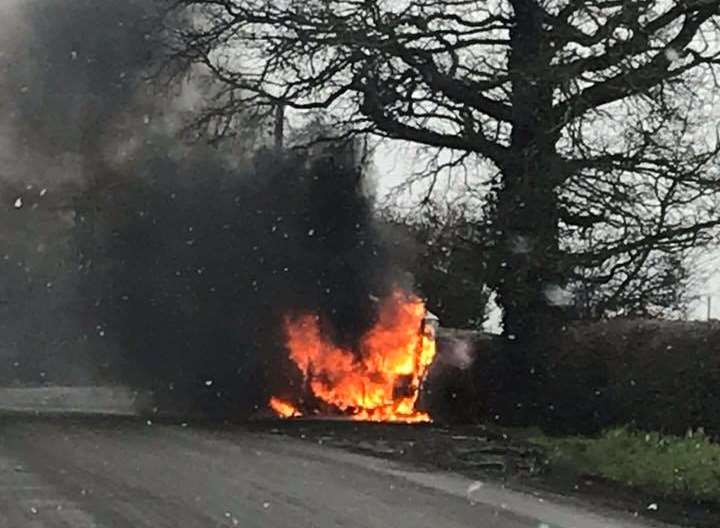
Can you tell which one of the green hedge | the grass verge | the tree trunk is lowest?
the grass verge

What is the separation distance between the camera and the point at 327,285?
1206 inches

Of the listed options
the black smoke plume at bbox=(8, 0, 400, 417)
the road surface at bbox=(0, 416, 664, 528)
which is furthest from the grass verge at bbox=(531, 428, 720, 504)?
the black smoke plume at bbox=(8, 0, 400, 417)

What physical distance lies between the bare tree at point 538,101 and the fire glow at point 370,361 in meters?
4.74

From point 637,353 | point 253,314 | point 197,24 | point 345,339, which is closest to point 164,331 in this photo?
point 253,314

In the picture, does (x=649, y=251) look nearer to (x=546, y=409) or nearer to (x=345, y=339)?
(x=546, y=409)

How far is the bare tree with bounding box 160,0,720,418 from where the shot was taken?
74.4ft

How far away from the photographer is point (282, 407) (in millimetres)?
30016

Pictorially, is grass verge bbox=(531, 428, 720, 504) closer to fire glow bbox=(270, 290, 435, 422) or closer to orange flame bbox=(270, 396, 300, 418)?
fire glow bbox=(270, 290, 435, 422)

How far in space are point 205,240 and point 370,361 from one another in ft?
15.0

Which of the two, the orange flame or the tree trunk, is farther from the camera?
the orange flame

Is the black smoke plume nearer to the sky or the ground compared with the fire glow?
nearer to the sky

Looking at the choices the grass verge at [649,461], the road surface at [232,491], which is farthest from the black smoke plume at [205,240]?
the grass verge at [649,461]

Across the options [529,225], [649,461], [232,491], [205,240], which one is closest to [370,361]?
[205,240]

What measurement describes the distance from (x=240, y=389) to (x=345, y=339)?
2619 mm
